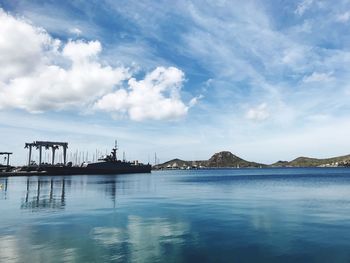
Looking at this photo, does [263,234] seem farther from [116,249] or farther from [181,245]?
[116,249]

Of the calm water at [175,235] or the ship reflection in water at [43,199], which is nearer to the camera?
the calm water at [175,235]

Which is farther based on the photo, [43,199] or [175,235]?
[43,199]

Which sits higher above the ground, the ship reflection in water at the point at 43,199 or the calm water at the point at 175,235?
the ship reflection in water at the point at 43,199

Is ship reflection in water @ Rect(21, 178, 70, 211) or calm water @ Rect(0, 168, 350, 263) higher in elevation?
ship reflection in water @ Rect(21, 178, 70, 211)

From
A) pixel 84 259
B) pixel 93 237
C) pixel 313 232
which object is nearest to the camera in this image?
pixel 84 259

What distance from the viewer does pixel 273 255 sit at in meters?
24.0

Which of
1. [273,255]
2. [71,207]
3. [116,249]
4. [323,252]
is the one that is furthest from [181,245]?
[71,207]

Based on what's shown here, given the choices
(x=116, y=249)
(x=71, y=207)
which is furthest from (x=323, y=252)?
(x=71, y=207)

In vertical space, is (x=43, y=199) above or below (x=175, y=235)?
above

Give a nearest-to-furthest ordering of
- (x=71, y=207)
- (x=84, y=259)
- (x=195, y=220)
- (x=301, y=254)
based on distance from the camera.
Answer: (x=84, y=259) < (x=301, y=254) < (x=195, y=220) < (x=71, y=207)

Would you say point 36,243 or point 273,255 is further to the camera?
point 36,243

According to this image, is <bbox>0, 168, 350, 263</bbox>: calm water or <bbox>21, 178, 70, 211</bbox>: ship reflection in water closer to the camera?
<bbox>0, 168, 350, 263</bbox>: calm water

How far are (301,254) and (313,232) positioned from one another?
886 centimetres

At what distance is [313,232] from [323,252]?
7.51 metres
